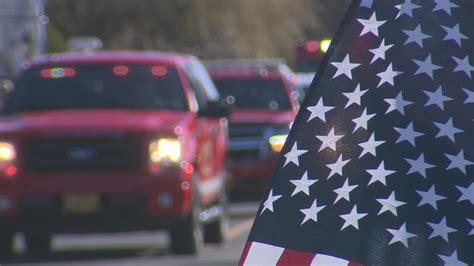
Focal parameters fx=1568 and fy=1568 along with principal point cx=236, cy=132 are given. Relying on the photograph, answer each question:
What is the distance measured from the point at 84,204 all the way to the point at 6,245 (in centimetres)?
95

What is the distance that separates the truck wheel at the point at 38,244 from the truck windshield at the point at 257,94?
6.12 meters

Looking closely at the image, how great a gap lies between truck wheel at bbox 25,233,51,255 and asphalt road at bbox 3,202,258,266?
0.29ft

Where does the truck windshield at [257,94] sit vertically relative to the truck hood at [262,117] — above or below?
below

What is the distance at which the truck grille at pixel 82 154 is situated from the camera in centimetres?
1262

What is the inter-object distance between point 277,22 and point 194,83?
32498mm

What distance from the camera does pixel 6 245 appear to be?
42.8 ft

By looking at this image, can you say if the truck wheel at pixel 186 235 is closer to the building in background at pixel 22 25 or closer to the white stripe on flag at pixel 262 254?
the white stripe on flag at pixel 262 254

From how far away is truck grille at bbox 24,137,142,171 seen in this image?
41.4ft

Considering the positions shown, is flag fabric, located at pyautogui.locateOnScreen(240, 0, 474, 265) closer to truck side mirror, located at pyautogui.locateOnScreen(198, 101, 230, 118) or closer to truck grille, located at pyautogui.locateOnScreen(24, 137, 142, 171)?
truck grille, located at pyautogui.locateOnScreen(24, 137, 142, 171)

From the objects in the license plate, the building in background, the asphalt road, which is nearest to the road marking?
the asphalt road

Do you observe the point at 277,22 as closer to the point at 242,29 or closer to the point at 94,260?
the point at 242,29

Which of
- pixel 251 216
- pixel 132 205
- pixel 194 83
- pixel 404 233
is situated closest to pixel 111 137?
pixel 132 205

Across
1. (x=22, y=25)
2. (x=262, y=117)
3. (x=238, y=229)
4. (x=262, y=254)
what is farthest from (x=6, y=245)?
(x=22, y=25)

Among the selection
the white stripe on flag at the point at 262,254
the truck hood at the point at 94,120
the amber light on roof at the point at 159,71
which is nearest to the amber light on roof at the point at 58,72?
the truck hood at the point at 94,120
